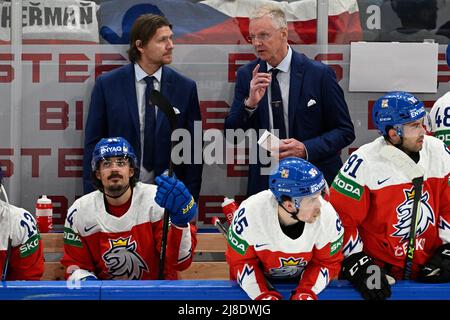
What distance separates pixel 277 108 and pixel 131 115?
2.05 ft

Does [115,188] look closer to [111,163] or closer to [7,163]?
[111,163]

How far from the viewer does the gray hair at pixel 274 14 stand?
3.57 meters

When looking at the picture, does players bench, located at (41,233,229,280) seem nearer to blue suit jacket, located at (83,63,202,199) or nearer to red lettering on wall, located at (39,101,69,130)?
blue suit jacket, located at (83,63,202,199)

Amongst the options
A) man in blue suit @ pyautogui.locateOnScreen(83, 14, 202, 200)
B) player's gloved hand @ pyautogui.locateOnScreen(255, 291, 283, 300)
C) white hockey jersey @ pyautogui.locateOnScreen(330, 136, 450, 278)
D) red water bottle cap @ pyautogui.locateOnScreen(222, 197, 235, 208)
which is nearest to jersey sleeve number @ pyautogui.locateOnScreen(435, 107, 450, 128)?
white hockey jersey @ pyautogui.locateOnScreen(330, 136, 450, 278)

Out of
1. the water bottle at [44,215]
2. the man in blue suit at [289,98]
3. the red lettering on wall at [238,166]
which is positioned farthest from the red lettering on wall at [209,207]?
the water bottle at [44,215]

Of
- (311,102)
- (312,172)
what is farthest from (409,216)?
(311,102)

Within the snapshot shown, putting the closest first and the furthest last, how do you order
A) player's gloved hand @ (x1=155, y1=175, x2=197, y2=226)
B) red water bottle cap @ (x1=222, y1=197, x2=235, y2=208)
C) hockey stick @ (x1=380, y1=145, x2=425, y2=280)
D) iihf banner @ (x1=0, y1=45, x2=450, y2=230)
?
hockey stick @ (x1=380, y1=145, x2=425, y2=280), player's gloved hand @ (x1=155, y1=175, x2=197, y2=226), red water bottle cap @ (x1=222, y1=197, x2=235, y2=208), iihf banner @ (x1=0, y1=45, x2=450, y2=230)

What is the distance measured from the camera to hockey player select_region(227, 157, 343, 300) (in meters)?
2.63

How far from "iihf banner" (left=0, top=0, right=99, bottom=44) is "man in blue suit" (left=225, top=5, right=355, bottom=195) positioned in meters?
0.75

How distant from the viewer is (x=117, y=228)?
318cm

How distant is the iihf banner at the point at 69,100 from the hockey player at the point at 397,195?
42.0 inches

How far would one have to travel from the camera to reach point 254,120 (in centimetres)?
363
